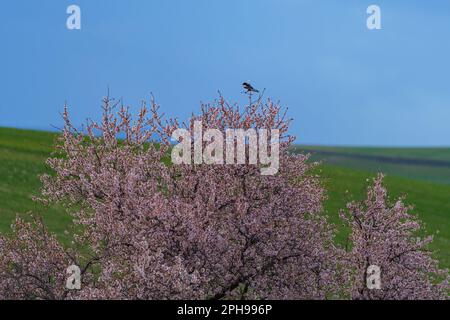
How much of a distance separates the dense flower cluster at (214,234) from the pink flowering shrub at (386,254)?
3 centimetres

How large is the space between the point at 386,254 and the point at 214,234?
4060mm

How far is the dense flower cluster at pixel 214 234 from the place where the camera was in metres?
16.9

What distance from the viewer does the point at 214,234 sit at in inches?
670

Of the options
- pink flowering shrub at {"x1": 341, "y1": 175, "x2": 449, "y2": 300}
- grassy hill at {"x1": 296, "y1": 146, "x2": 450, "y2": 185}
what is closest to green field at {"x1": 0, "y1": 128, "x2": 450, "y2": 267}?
pink flowering shrub at {"x1": 341, "y1": 175, "x2": 449, "y2": 300}

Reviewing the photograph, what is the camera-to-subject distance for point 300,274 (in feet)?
60.7

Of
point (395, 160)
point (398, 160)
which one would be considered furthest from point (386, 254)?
point (398, 160)

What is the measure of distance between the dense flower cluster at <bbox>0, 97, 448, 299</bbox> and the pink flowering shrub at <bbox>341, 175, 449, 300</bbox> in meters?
0.03

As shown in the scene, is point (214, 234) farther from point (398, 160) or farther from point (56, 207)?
point (398, 160)

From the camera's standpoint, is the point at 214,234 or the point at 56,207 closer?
the point at 214,234

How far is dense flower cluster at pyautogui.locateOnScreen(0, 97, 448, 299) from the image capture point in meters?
16.9

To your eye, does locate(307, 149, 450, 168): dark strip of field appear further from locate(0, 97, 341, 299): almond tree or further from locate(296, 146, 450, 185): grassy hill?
locate(0, 97, 341, 299): almond tree
